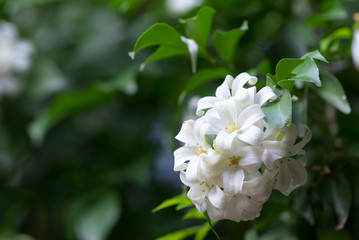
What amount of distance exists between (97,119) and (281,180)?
34.6 inches

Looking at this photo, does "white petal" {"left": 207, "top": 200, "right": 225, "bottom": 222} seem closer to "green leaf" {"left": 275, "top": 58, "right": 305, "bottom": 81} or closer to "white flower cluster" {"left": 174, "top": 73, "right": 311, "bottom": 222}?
"white flower cluster" {"left": 174, "top": 73, "right": 311, "bottom": 222}

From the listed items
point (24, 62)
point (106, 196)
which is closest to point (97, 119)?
point (24, 62)

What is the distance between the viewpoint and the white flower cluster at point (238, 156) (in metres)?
0.42

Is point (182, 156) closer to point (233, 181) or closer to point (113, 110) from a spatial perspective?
point (233, 181)

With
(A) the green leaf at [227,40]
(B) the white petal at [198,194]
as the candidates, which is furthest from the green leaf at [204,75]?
(B) the white petal at [198,194]

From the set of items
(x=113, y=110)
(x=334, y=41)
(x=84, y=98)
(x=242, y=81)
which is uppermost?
(x=242, y=81)

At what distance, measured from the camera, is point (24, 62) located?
1085mm

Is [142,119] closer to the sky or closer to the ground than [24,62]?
closer to the ground

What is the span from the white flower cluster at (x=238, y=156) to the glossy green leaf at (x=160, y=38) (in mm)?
126

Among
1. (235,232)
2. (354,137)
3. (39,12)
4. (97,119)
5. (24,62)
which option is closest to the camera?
(354,137)

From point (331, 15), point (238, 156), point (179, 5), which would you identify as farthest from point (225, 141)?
point (179, 5)

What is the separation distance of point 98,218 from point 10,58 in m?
0.47

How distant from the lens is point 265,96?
43 centimetres

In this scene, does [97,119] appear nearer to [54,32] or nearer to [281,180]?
[54,32]
